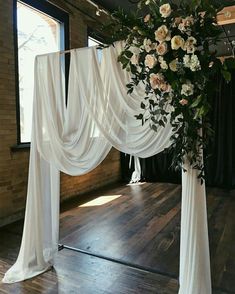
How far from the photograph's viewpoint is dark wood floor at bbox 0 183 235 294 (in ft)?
7.26

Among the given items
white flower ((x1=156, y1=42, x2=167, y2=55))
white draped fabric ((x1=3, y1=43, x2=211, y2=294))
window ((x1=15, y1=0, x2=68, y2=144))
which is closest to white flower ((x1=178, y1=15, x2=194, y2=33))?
white flower ((x1=156, y1=42, x2=167, y2=55))

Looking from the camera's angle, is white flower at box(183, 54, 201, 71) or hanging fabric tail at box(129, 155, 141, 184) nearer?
white flower at box(183, 54, 201, 71)

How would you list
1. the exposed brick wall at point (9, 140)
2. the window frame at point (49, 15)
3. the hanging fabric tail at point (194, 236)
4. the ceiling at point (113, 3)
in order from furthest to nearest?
the ceiling at point (113, 3)
the window frame at point (49, 15)
the exposed brick wall at point (9, 140)
the hanging fabric tail at point (194, 236)

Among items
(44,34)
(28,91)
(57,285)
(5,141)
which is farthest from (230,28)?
(57,285)

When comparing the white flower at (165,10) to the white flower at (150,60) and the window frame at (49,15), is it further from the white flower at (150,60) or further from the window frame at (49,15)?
the window frame at (49,15)

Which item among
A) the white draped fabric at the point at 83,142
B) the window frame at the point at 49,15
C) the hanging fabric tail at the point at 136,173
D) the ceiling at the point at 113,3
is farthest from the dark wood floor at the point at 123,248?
the ceiling at the point at 113,3

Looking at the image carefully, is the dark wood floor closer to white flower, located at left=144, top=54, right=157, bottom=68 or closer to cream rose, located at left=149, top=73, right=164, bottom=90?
cream rose, located at left=149, top=73, right=164, bottom=90

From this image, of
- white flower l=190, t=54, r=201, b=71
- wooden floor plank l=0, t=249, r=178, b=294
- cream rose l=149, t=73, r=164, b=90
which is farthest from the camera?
wooden floor plank l=0, t=249, r=178, b=294

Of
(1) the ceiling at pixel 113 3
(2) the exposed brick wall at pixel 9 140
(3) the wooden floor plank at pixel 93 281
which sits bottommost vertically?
(3) the wooden floor plank at pixel 93 281

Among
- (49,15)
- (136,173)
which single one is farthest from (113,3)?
(136,173)

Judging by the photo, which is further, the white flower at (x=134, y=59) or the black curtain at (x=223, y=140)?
the black curtain at (x=223, y=140)

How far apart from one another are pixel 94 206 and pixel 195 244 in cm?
267

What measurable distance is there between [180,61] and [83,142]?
1034mm

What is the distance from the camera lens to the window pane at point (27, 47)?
12.2 ft
